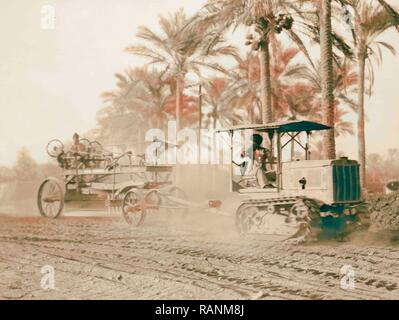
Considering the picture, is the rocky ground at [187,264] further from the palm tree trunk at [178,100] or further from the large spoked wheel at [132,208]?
the palm tree trunk at [178,100]

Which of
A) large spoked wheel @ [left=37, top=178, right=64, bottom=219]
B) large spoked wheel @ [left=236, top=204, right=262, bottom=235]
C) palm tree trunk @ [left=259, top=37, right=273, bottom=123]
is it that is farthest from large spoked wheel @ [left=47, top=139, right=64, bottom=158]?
palm tree trunk @ [left=259, top=37, right=273, bottom=123]

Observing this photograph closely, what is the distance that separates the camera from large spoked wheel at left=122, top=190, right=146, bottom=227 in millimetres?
12266

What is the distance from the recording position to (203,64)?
11.4 meters

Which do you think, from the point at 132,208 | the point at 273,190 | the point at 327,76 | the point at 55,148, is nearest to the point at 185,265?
the point at 273,190

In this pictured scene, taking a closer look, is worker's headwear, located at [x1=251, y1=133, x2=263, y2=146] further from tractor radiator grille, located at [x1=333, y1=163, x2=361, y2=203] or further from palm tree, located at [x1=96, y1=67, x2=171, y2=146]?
palm tree, located at [x1=96, y1=67, x2=171, y2=146]

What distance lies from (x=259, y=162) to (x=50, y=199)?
5.86m

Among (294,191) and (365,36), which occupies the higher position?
(365,36)

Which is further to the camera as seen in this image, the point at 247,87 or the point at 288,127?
the point at 247,87

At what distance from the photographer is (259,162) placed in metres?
10.7

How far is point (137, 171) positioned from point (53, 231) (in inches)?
96.7

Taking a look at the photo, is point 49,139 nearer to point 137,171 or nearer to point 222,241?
point 137,171

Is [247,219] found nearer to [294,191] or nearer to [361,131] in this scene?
[294,191]

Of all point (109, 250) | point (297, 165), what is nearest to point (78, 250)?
point (109, 250)
